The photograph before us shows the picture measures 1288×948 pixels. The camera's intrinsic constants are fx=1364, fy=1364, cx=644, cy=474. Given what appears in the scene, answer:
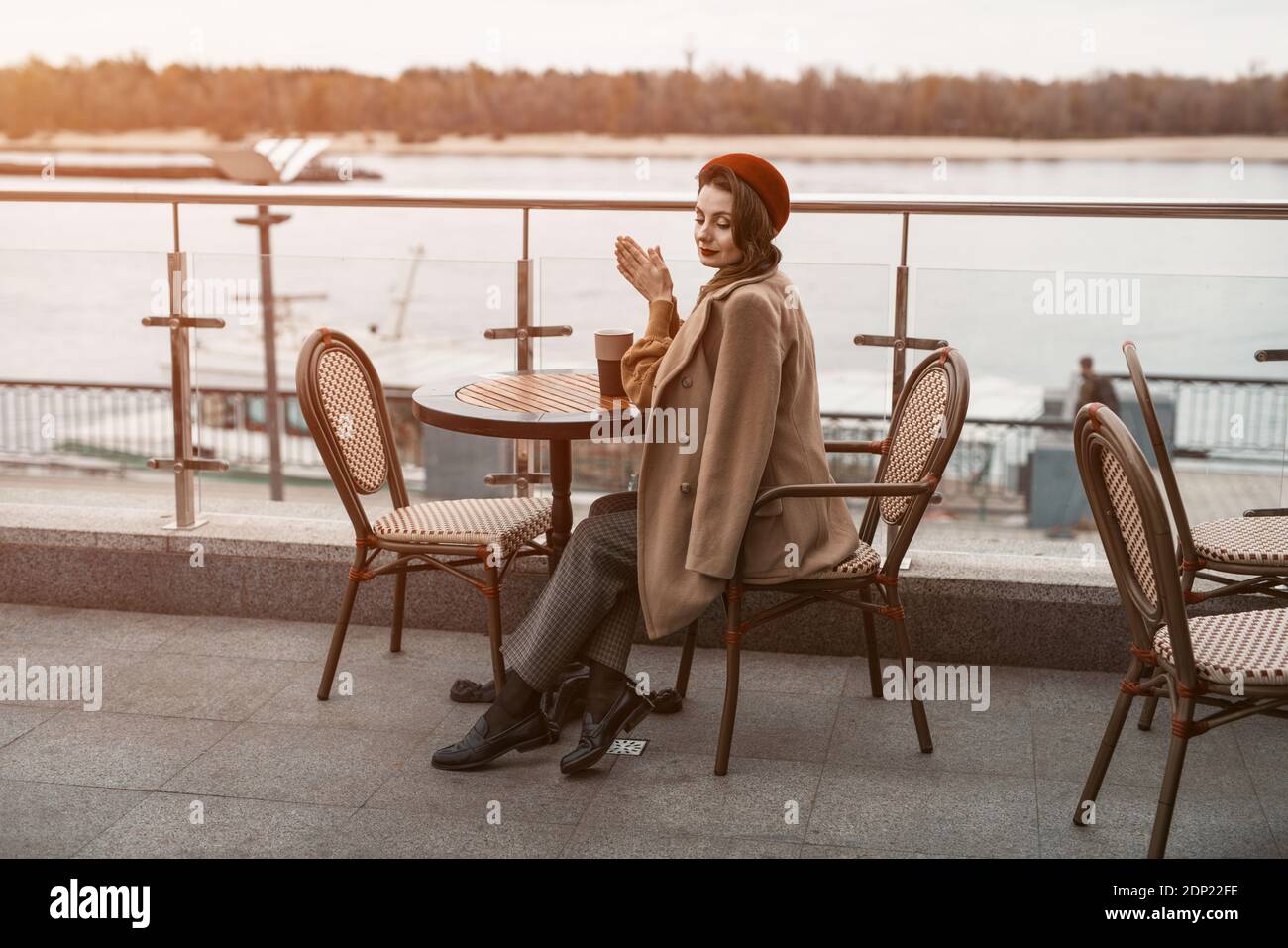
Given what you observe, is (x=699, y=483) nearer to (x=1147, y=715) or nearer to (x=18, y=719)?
(x=1147, y=715)

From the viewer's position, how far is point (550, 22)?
36.4 metres

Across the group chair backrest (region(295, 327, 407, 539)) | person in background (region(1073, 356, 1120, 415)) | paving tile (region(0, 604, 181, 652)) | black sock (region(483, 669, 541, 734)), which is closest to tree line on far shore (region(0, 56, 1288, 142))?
person in background (region(1073, 356, 1120, 415))

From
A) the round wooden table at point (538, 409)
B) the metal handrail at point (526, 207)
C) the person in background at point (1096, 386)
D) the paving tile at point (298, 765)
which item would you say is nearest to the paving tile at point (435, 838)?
the paving tile at point (298, 765)

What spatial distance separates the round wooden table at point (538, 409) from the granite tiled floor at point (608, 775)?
556mm

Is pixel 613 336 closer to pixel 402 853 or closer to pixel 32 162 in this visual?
pixel 402 853

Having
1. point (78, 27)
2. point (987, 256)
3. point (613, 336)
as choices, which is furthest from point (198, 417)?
point (78, 27)

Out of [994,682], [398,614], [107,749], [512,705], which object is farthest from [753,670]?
[107,749]

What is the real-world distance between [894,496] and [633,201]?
4.03ft

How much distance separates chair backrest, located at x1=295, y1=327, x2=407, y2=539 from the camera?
3.24 meters

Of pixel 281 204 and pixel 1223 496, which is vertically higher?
pixel 281 204

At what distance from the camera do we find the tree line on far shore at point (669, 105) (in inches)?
949
